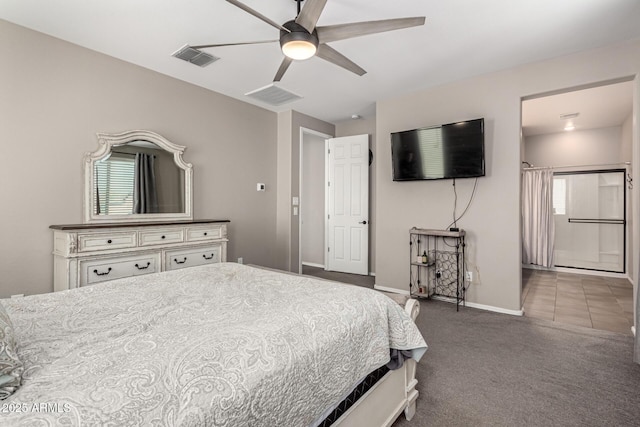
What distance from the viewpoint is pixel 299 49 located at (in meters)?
2.00

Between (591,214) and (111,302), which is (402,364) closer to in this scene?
(111,302)

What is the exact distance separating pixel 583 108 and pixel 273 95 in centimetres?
451

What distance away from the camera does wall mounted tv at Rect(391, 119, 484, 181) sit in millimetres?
3350

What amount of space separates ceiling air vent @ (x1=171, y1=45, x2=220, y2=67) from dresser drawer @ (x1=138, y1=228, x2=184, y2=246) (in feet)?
5.62

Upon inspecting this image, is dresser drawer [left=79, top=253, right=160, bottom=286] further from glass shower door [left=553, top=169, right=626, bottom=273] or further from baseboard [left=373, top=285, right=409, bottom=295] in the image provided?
glass shower door [left=553, top=169, right=626, bottom=273]

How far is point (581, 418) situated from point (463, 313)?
164cm

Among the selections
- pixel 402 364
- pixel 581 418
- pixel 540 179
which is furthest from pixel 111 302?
pixel 540 179

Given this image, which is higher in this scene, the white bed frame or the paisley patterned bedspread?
the paisley patterned bedspread

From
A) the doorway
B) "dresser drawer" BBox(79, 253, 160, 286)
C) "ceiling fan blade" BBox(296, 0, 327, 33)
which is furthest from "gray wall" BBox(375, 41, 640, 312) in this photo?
"dresser drawer" BBox(79, 253, 160, 286)

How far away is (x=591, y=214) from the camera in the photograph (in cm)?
536

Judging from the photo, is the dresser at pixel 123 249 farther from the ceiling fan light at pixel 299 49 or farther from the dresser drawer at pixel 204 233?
the ceiling fan light at pixel 299 49

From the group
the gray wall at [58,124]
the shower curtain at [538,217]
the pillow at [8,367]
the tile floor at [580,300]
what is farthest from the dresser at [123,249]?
the shower curtain at [538,217]

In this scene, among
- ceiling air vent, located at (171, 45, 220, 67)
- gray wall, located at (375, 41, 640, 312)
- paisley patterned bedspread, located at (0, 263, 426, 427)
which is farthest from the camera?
gray wall, located at (375, 41, 640, 312)

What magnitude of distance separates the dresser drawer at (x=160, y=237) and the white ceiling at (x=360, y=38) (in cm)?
173
